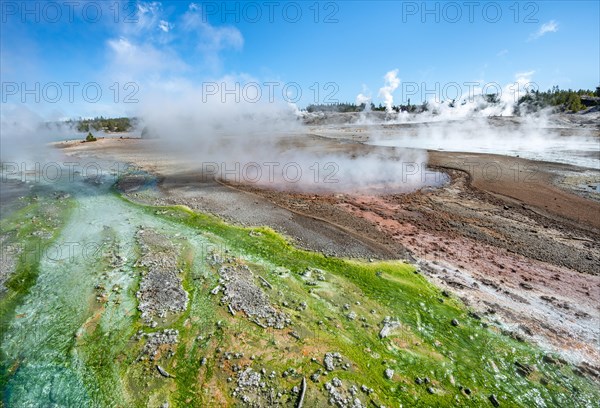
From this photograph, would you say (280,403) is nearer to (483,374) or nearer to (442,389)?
(442,389)

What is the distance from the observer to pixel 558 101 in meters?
64.1

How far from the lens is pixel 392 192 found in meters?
18.0

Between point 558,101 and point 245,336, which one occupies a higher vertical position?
point 558,101

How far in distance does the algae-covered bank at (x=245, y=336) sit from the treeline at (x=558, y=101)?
236 feet

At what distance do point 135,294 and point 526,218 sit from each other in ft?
54.1

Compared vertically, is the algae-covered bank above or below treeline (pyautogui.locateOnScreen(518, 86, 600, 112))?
below

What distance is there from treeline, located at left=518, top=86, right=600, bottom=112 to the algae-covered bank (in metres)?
72.0

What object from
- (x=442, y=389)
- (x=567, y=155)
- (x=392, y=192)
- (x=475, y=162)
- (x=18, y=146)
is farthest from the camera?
(x=18, y=146)

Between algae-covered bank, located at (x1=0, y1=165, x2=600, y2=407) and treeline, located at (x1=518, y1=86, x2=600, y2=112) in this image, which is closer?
algae-covered bank, located at (x1=0, y1=165, x2=600, y2=407)

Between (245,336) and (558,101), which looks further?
(558,101)

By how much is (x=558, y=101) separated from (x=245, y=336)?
83625 millimetres

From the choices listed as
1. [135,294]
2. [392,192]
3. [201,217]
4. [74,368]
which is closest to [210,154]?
[201,217]

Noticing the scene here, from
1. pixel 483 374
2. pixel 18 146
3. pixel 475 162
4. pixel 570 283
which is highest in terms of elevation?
pixel 18 146

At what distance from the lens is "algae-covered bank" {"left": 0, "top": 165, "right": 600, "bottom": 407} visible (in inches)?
230
